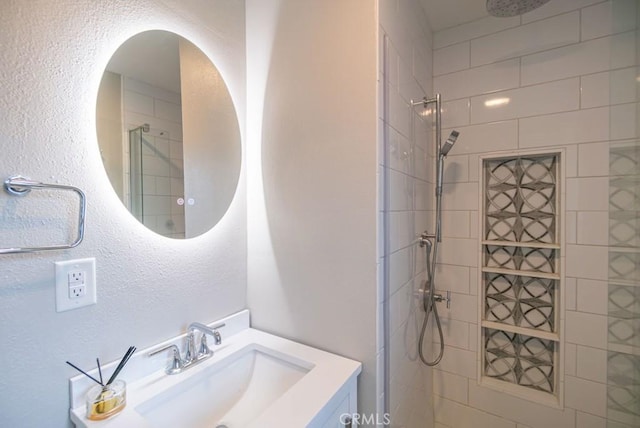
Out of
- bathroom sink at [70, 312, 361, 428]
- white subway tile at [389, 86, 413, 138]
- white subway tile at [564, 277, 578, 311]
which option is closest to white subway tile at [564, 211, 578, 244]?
white subway tile at [564, 277, 578, 311]

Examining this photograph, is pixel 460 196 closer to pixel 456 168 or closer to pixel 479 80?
pixel 456 168

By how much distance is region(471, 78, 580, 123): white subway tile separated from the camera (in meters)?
1.39

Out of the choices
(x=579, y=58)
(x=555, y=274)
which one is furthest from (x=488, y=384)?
(x=579, y=58)

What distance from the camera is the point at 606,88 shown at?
4.27 ft

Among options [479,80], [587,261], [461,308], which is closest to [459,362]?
[461,308]

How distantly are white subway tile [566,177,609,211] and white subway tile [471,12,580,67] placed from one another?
0.72 metres

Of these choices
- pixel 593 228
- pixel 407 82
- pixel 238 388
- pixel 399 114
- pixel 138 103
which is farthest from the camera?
pixel 593 228

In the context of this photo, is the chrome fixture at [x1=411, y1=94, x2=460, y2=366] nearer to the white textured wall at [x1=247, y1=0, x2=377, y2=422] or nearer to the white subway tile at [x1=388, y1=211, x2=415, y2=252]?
the white subway tile at [x1=388, y1=211, x2=415, y2=252]

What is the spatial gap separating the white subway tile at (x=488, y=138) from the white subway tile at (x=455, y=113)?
0.18ft

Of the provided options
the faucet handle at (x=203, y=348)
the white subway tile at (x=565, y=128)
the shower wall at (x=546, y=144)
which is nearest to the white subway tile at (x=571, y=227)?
the shower wall at (x=546, y=144)

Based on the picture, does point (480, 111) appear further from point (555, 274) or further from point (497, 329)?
point (497, 329)

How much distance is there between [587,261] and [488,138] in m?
0.80

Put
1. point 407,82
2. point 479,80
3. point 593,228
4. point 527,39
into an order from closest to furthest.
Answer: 1. point 407,82
2. point 593,228
3. point 527,39
4. point 479,80

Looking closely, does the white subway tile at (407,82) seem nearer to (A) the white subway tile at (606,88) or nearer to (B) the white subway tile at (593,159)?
(A) the white subway tile at (606,88)
